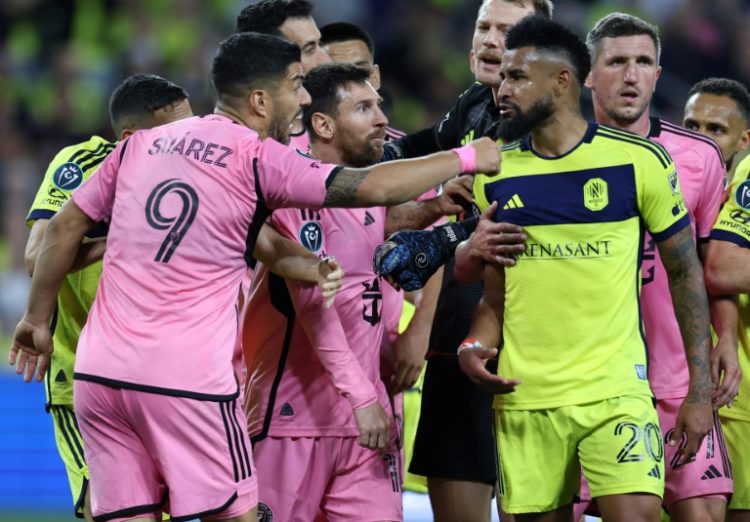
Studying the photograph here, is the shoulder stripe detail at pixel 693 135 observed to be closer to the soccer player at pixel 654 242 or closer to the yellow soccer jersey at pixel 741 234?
the soccer player at pixel 654 242

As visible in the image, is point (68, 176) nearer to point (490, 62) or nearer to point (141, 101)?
point (141, 101)

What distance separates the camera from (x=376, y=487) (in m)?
5.61

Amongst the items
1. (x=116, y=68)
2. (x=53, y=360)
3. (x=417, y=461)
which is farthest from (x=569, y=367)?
(x=116, y=68)

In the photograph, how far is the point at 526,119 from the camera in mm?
5180

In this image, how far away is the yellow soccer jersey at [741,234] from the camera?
565 centimetres

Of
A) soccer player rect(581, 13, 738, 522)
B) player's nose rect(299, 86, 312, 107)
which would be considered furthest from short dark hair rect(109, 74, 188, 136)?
soccer player rect(581, 13, 738, 522)

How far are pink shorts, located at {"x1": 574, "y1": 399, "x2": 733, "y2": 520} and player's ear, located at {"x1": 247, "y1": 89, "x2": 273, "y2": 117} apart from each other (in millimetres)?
2109

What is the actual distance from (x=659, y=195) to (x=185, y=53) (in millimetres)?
9356

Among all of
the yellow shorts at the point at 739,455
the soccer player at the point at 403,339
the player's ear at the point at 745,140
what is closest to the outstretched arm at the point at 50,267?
the soccer player at the point at 403,339

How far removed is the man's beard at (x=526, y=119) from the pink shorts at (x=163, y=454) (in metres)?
1.54

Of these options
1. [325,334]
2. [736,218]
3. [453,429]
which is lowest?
[453,429]

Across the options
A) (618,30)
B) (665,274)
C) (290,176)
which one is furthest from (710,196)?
(290,176)

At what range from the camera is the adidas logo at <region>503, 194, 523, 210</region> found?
5.16 metres

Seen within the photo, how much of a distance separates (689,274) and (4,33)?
34.9ft
